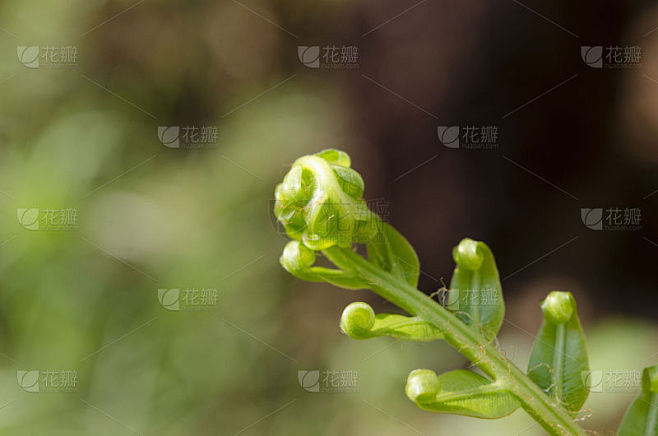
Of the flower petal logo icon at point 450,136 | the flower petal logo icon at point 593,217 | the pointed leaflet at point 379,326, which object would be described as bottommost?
the flower petal logo icon at point 593,217

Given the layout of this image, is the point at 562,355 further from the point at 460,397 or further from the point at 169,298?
the point at 169,298

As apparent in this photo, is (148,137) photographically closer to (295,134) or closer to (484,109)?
(295,134)

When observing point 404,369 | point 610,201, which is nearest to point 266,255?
point 404,369

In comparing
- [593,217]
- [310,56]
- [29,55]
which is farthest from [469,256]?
[29,55]

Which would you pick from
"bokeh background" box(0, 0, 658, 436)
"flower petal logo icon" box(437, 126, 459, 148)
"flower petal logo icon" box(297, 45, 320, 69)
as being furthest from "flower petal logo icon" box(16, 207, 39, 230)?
"flower petal logo icon" box(437, 126, 459, 148)

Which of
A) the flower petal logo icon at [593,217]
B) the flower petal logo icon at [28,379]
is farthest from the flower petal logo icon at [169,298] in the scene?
the flower petal logo icon at [593,217]

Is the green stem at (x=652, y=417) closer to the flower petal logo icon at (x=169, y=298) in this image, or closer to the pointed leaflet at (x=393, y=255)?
the pointed leaflet at (x=393, y=255)

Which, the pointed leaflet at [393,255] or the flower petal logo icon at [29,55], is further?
the flower petal logo icon at [29,55]

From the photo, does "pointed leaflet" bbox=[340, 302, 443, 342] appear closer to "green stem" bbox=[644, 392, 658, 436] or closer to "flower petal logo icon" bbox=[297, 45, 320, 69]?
"green stem" bbox=[644, 392, 658, 436]
